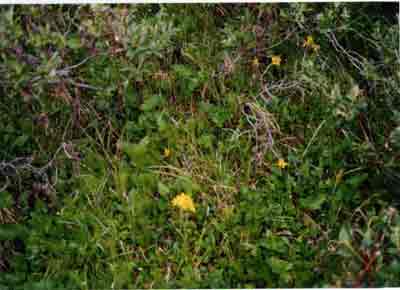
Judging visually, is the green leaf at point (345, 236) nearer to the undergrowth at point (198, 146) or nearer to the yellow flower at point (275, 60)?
the undergrowth at point (198, 146)

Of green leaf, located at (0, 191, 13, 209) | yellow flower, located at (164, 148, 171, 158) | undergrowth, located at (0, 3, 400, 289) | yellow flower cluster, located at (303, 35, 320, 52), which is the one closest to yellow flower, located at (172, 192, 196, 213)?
undergrowth, located at (0, 3, 400, 289)

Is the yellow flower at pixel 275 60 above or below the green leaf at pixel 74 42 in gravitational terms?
below

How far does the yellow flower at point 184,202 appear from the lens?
2.54 meters

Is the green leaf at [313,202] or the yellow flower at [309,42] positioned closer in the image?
the green leaf at [313,202]

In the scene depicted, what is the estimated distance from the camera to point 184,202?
2.54m

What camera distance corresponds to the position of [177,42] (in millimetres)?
3127

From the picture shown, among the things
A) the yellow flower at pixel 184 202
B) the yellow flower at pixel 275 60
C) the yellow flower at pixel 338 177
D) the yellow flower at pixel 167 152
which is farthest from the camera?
the yellow flower at pixel 275 60

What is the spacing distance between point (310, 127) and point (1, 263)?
1.44 m

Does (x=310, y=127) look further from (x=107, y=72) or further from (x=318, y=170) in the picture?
(x=107, y=72)

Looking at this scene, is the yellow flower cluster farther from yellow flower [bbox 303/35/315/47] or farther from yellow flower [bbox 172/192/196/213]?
yellow flower [bbox 172/192/196/213]

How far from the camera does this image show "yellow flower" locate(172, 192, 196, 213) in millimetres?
2535

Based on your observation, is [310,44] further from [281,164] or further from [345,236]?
[345,236]

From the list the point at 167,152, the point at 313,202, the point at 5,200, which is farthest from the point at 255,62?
the point at 5,200

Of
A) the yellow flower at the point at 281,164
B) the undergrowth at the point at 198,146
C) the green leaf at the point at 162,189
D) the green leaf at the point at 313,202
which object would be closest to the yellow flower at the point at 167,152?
the undergrowth at the point at 198,146
